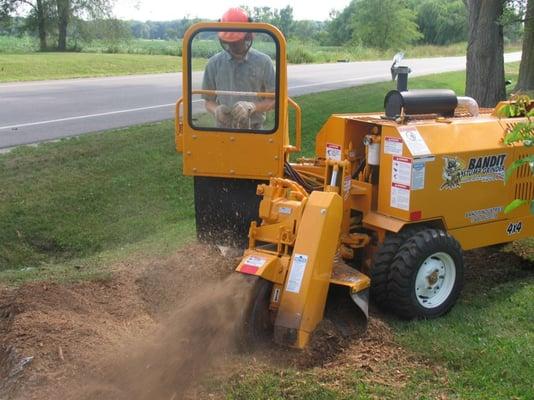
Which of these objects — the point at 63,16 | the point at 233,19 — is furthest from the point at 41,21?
the point at 233,19

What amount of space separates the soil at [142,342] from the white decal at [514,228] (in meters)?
1.53

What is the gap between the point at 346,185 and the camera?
5.00 m

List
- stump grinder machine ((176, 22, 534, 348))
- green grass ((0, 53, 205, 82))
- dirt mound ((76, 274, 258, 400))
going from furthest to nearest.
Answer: green grass ((0, 53, 205, 82))
stump grinder machine ((176, 22, 534, 348))
dirt mound ((76, 274, 258, 400))

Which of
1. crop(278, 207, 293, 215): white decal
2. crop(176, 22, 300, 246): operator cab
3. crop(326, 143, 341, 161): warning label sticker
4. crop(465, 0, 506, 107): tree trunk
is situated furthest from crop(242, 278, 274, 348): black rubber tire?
crop(465, 0, 506, 107): tree trunk

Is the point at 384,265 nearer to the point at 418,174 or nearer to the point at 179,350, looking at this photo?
the point at 418,174

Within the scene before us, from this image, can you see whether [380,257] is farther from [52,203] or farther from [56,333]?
[52,203]

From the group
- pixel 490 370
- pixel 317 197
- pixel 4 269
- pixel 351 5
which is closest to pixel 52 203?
pixel 4 269

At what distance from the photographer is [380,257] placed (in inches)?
191

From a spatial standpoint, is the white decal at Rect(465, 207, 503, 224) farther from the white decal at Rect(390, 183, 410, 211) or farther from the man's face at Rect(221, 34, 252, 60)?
the man's face at Rect(221, 34, 252, 60)

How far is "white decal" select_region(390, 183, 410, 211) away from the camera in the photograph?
4891 millimetres

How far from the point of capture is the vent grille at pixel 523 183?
18.5 feet

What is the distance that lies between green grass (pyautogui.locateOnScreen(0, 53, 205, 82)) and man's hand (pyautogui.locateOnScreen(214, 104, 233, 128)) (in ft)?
64.0

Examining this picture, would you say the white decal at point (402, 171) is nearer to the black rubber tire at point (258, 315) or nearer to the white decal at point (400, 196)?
the white decal at point (400, 196)

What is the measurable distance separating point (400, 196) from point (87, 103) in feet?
43.2
